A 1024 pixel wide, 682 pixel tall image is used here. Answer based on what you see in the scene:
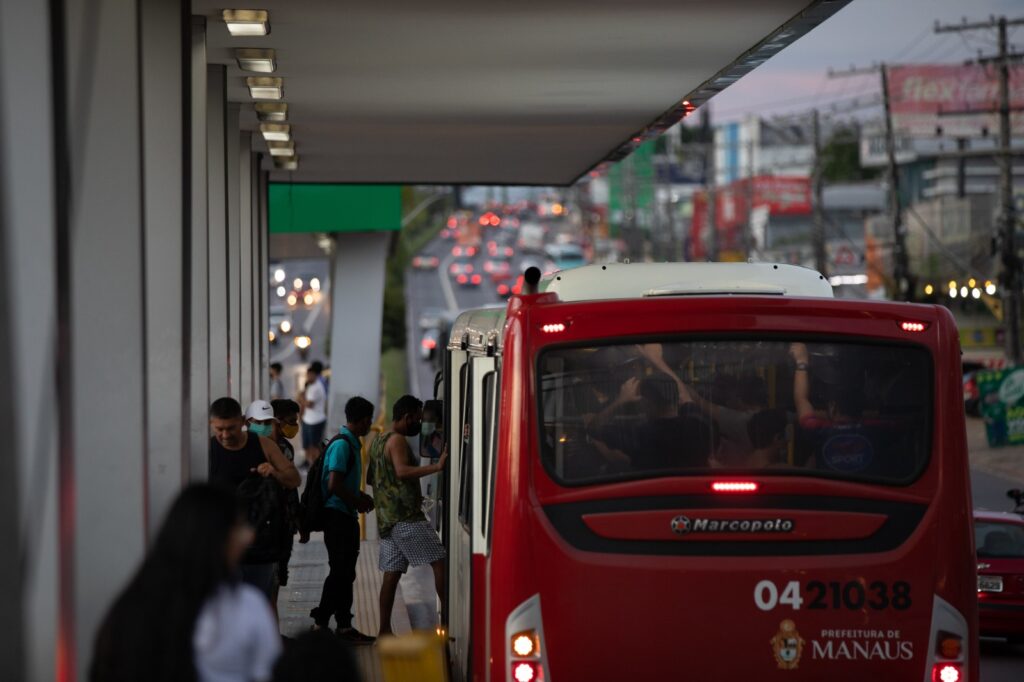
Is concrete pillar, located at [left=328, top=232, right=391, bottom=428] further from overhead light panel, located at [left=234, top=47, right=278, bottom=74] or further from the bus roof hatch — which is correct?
the bus roof hatch

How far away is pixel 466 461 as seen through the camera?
9.88 m

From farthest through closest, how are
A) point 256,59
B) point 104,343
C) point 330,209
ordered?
point 330,209 < point 256,59 < point 104,343

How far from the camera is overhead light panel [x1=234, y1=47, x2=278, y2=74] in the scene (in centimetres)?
1402

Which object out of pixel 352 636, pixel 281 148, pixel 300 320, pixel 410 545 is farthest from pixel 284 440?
pixel 300 320

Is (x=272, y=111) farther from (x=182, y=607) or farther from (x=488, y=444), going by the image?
(x=182, y=607)

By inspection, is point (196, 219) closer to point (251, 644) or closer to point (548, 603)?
point (548, 603)

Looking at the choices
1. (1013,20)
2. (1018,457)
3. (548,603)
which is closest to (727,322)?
(548,603)

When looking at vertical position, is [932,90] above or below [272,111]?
above

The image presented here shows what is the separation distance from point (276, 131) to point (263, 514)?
1032 cm

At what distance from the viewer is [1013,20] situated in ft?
152

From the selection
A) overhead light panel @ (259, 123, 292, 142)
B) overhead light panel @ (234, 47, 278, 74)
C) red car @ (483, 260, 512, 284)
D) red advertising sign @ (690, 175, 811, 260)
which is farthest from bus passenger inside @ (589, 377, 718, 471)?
red car @ (483, 260, 512, 284)

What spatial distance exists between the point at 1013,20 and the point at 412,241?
104 m

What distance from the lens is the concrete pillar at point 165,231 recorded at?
9.62 m

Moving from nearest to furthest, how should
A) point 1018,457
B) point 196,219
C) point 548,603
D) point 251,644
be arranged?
point 251,644, point 548,603, point 196,219, point 1018,457
